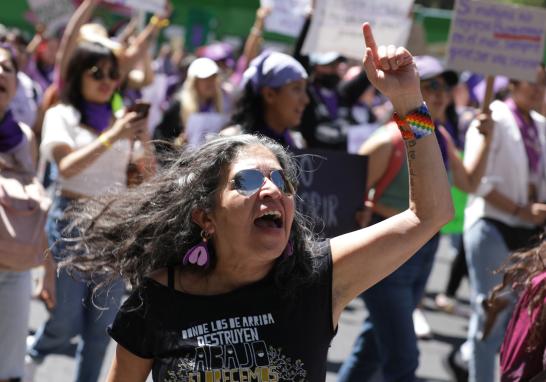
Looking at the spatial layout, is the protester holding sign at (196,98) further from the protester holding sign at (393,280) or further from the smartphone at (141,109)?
the smartphone at (141,109)

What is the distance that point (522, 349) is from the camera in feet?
10.1

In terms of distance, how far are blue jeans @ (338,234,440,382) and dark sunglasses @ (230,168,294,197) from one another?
6.34ft

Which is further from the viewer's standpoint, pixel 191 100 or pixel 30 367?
pixel 191 100

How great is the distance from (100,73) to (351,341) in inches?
116

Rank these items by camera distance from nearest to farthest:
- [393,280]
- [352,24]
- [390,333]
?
[390,333], [393,280], [352,24]

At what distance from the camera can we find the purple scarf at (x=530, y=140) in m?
5.37

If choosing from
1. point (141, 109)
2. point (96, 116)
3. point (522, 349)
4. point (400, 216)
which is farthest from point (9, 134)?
point (522, 349)

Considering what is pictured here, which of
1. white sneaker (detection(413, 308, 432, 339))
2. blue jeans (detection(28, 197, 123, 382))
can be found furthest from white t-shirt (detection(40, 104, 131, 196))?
white sneaker (detection(413, 308, 432, 339))

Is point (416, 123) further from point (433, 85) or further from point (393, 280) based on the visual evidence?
point (433, 85)

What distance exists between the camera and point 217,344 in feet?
8.46

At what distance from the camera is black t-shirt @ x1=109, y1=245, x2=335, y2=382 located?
8.45 ft

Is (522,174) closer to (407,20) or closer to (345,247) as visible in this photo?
(407,20)

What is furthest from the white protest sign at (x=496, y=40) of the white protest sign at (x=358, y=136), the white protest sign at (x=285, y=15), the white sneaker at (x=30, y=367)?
the white protest sign at (x=285, y=15)

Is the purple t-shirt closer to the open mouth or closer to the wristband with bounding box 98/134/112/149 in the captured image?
the open mouth
